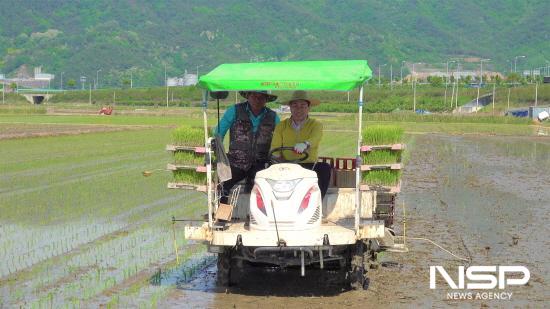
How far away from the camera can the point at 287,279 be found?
9.88 metres

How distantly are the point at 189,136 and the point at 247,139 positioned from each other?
2.16 ft

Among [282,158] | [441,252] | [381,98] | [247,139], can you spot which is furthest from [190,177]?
[381,98]

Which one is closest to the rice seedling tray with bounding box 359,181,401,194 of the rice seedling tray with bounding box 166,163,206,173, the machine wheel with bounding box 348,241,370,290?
the machine wheel with bounding box 348,241,370,290

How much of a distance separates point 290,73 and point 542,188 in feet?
41.5

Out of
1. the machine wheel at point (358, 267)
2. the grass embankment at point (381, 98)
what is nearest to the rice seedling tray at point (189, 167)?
the machine wheel at point (358, 267)

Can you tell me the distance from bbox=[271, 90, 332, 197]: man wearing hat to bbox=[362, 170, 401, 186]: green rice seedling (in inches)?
22.8

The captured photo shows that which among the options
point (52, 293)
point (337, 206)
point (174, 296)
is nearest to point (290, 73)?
point (337, 206)

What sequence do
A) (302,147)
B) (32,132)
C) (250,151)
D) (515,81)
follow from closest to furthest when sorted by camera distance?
(302,147)
(250,151)
(32,132)
(515,81)

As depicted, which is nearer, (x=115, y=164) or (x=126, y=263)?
(x=126, y=263)

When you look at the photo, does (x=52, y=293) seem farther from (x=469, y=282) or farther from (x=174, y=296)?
(x=469, y=282)

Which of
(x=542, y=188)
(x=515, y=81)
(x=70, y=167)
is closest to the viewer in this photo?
(x=542, y=188)

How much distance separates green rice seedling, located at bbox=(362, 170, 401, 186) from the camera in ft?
32.4

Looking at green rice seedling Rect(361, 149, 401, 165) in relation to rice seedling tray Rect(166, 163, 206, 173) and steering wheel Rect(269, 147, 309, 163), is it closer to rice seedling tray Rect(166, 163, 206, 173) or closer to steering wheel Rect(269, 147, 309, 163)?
steering wheel Rect(269, 147, 309, 163)

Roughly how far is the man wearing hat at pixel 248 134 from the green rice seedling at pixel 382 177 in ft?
3.72
